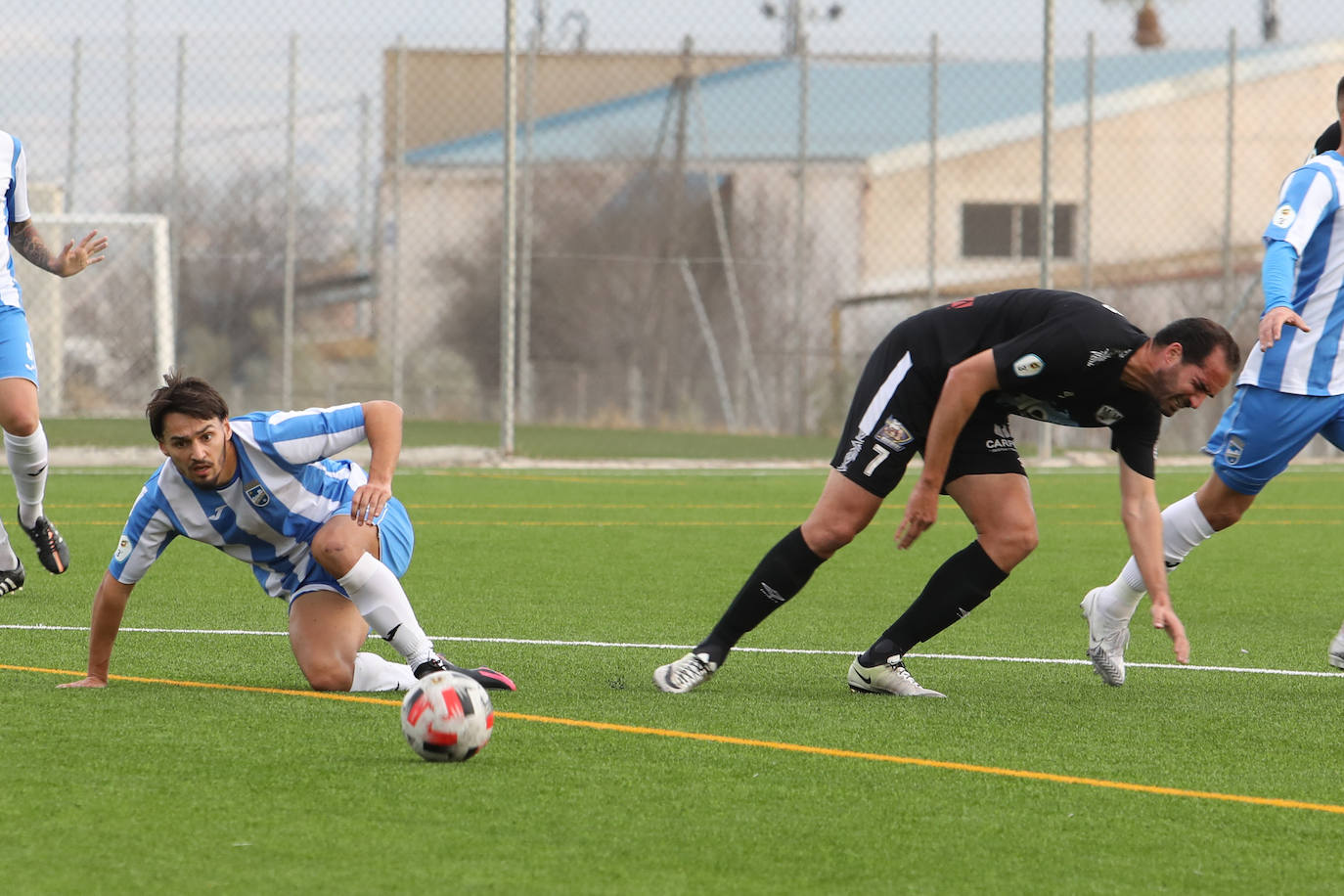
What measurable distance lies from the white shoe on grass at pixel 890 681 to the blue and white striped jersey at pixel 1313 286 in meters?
1.58

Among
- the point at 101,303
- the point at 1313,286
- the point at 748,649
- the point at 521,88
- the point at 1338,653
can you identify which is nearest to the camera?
the point at 1338,653

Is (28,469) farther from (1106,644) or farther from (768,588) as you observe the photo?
(1106,644)

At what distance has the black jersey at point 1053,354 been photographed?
4.87 metres

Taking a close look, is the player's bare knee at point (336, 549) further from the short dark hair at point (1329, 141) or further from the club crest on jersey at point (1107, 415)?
the short dark hair at point (1329, 141)

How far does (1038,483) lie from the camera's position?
14.8 m

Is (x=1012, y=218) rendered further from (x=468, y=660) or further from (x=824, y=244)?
(x=468, y=660)

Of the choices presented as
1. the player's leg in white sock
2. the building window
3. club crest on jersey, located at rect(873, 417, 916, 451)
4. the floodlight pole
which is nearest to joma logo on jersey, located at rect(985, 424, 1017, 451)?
club crest on jersey, located at rect(873, 417, 916, 451)

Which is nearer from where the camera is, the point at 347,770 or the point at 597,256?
the point at 347,770

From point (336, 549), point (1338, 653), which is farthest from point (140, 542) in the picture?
point (1338, 653)

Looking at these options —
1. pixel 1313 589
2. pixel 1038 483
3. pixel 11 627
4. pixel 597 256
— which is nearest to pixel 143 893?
pixel 11 627

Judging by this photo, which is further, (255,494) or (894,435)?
(894,435)

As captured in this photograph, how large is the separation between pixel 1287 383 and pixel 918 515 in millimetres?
1762

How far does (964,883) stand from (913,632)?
2.17 meters

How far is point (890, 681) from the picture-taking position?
5.30m
